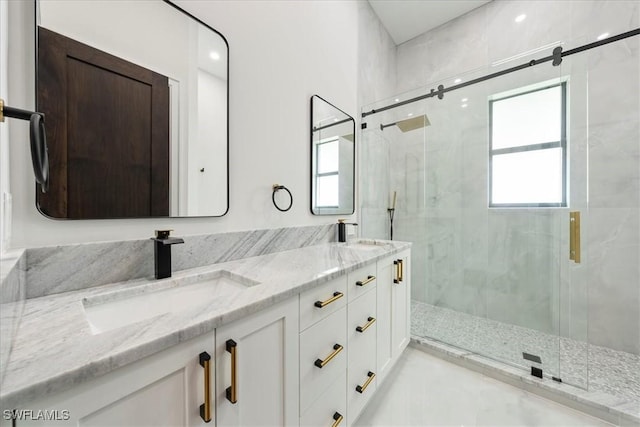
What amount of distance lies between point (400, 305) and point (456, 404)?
23.6 inches

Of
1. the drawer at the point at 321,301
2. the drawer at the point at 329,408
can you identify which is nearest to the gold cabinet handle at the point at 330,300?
the drawer at the point at 321,301

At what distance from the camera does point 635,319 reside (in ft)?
6.07

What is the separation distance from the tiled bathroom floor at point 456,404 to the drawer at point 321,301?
2.65 ft

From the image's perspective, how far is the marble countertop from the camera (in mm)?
378

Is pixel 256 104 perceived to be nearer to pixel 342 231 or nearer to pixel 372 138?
pixel 342 231

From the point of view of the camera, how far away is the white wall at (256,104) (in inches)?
29.5

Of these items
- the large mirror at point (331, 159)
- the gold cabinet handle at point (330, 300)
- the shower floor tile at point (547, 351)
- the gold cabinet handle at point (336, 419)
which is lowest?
the shower floor tile at point (547, 351)

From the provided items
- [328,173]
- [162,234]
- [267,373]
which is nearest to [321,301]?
[267,373]

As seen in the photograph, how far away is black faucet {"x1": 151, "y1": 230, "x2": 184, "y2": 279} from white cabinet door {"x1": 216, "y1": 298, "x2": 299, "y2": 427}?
44 cm

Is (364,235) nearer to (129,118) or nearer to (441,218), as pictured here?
(441,218)

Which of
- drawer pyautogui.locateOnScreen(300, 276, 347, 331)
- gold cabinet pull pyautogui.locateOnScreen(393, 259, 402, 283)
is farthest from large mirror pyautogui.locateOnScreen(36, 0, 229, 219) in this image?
gold cabinet pull pyautogui.locateOnScreen(393, 259, 402, 283)

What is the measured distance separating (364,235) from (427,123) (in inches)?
49.9

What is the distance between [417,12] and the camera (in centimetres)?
261

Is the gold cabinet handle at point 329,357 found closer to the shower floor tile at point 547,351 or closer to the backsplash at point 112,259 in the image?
the backsplash at point 112,259
